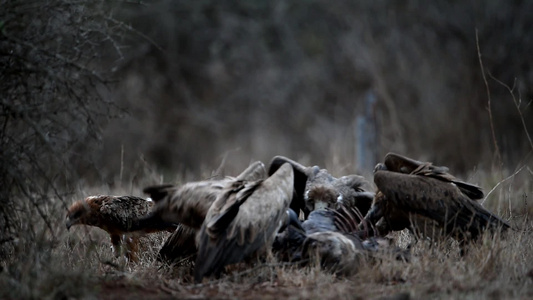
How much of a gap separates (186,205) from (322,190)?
1436 millimetres

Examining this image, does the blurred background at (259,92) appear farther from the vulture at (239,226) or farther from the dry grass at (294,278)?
the vulture at (239,226)

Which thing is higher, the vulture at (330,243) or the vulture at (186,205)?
the vulture at (186,205)

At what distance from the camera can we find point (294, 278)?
562 cm

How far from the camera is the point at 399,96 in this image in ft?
58.2

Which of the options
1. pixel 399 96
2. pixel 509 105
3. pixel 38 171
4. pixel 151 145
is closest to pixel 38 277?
pixel 38 171

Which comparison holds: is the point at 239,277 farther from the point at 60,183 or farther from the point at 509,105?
the point at 509,105

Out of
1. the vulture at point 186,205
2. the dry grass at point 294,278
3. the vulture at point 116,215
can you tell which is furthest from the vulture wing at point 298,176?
the dry grass at point 294,278

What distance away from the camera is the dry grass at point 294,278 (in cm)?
507

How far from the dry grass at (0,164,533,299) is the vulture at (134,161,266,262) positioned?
0.17m

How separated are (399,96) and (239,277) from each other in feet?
41.2

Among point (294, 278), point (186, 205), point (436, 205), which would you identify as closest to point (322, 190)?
point (436, 205)

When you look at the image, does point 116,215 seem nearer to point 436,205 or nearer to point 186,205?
point 186,205

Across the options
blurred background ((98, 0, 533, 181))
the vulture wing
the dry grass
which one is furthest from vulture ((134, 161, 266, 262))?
blurred background ((98, 0, 533, 181))

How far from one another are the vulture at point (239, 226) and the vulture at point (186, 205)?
0.21 metres
